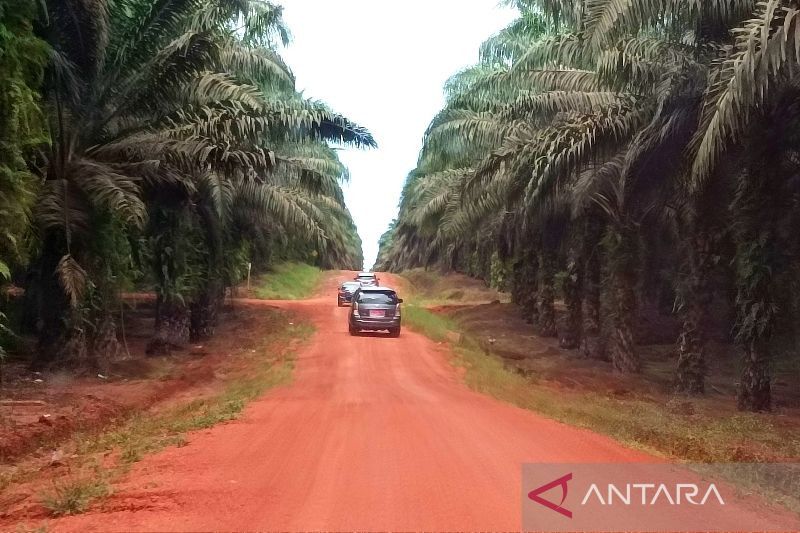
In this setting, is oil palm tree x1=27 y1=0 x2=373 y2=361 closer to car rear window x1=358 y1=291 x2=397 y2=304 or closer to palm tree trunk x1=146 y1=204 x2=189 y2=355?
palm tree trunk x1=146 y1=204 x2=189 y2=355

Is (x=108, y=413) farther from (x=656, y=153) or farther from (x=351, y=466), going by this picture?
(x=656, y=153)

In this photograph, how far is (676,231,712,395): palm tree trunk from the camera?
17344 mm

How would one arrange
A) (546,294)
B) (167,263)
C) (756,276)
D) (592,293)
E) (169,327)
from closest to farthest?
(756,276)
(167,263)
(169,327)
(592,293)
(546,294)

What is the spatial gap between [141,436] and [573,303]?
701 inches

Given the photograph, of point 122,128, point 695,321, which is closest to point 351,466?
point 695,321

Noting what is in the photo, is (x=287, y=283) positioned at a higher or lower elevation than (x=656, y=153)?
lower

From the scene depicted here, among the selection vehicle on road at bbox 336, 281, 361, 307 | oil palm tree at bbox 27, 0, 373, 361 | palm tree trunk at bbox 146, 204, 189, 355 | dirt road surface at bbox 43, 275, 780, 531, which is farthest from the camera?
vehicle on road at bbox 336, 281, 361, 307

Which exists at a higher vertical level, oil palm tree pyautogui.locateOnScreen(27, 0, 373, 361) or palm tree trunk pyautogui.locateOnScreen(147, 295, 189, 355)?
oil palm tree pyautogui.locateOnScreen(27, 0, 373, 361)

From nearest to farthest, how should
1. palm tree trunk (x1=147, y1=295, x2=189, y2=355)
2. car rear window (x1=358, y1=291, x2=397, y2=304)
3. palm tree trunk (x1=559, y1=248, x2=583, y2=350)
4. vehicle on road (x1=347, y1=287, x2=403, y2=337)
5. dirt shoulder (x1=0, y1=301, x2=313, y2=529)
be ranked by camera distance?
dirt shoulder (x1=0, y1=301, x2=313, y2=529), palm tree trunk (x1=147, y1=295, x2=189, y2=355), palm tree trunk (x1=559, y1=248, x2=583, y2=350), vehicle on road (x1=347, y1=287, x2=403, y2=337), car rear window (x1=358, y1=291, x2=397, y2=304)

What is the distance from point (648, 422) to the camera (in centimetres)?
1312

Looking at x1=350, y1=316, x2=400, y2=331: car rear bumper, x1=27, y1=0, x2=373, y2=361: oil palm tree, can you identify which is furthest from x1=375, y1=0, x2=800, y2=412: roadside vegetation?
x1=27, y1=0, x2=373, y2=361: oil palm tree

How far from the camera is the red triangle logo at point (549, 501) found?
21.5ft

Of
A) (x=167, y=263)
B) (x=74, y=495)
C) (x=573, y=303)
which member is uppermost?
(x=167, y=263)

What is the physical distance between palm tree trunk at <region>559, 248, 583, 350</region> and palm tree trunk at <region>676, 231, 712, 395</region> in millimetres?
7053
